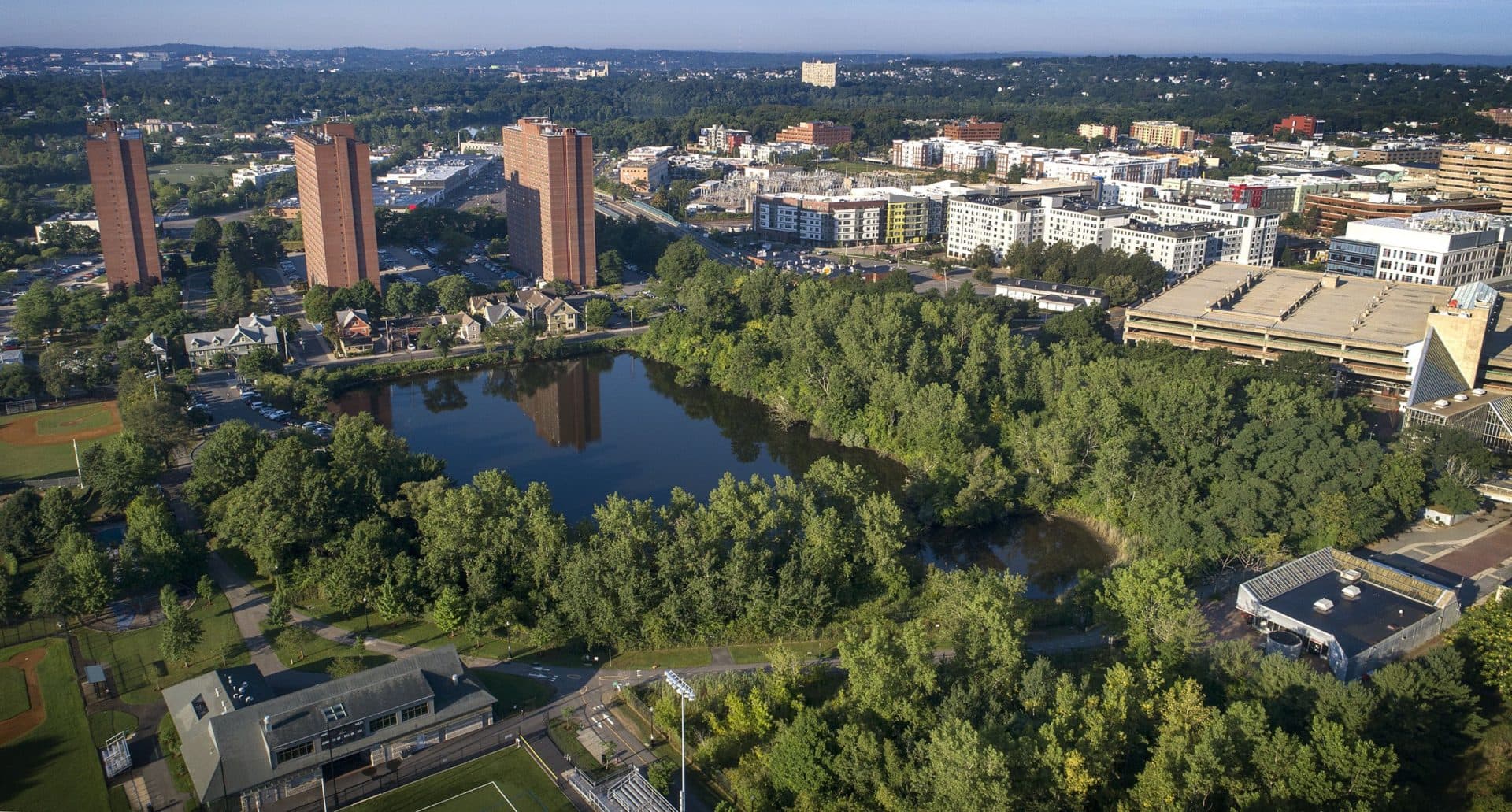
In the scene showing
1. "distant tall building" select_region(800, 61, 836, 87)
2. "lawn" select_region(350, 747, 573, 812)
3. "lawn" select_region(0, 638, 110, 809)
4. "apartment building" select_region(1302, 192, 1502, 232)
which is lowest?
"lawn" select_region(350, 747, 573, 812)

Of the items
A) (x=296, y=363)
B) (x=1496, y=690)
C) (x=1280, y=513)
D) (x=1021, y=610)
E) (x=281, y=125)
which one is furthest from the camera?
(x=281, y=125)

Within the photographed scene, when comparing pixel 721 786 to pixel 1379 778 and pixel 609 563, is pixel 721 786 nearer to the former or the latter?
pixel 609 563

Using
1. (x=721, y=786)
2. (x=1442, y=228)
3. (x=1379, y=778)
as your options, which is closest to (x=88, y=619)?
(x=721, y=786)

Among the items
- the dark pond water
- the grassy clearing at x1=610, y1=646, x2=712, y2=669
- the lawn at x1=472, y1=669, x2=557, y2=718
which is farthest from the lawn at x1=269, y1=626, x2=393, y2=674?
the dark pond water

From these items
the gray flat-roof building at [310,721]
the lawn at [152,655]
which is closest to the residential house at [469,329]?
the lawn at [152,655]

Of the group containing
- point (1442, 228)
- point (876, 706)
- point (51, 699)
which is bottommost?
point (51, 699)

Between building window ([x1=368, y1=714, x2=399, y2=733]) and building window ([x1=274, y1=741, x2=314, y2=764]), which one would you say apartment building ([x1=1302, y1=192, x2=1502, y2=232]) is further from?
building window ([x1=274, y1=741, x2=314, y2=764])
